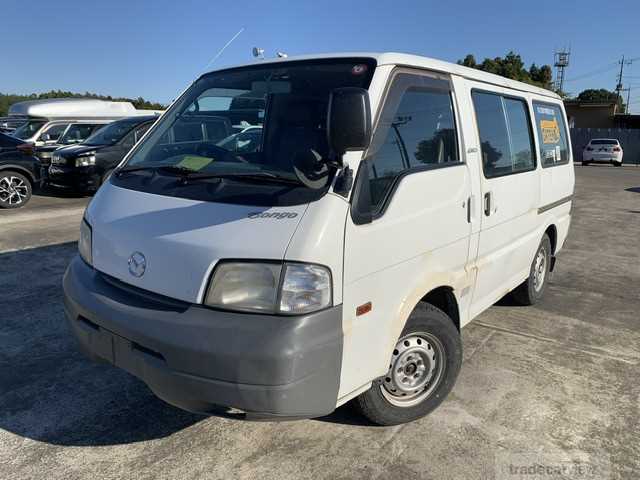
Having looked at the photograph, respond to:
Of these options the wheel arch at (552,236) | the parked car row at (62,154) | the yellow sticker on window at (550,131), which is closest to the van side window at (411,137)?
the yellow sticker on window at (550,131)

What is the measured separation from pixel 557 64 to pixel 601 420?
80.0 meters

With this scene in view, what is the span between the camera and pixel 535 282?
518 centimetres

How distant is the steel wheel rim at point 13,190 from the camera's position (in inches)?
421

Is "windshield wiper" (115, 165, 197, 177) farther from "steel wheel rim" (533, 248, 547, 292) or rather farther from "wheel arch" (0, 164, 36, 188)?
"wheel arch" (0, 164, 36, 188)

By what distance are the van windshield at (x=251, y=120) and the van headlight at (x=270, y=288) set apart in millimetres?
539

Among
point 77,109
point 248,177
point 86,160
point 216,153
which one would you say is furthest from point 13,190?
point 248,177

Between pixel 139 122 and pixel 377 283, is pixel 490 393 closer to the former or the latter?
pixel 377 283

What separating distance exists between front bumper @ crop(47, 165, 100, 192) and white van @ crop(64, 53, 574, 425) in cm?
895

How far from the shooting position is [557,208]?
5.20m

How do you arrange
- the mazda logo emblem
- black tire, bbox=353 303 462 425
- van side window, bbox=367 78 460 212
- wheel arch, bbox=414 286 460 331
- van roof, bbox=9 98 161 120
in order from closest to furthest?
the mazda logo emblem
van side window, bbox=367 78 460 212
black tire, bbox=353 303 462 425
wheel arch, bbox=414 286 460 331
van roof, bbox=9 98 161 120

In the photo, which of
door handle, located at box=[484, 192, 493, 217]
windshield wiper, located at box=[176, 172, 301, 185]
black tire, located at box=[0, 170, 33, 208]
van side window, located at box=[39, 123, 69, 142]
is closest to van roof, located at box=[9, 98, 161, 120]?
van side window, located at box=[39, 123, 69, 142]

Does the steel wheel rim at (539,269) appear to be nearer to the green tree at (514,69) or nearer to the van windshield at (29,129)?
the van windshield at (29,129)

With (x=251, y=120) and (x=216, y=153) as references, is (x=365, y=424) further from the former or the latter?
(x=251, y=120)

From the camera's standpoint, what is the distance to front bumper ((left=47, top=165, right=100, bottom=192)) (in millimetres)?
11602
